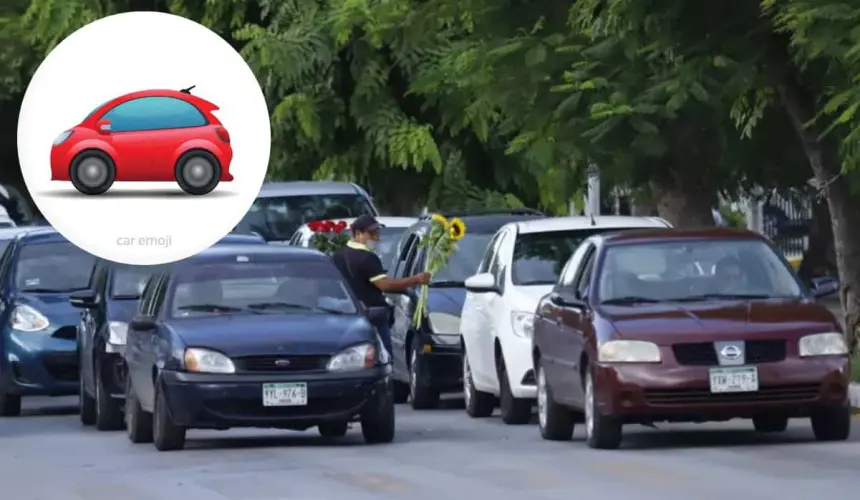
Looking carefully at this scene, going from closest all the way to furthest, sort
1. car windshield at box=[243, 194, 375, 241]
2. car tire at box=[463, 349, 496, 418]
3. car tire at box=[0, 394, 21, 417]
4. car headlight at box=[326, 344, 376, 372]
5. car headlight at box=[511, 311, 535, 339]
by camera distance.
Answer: car headlight at box=[326, 344, 376, 372], car headlight at box=[511, 311, 535, 339], car tire at box=[463, 349, 496, 418], car tire at box=[0, 394, 21, 417], car windshield at box=[243, 194, 375, 241]

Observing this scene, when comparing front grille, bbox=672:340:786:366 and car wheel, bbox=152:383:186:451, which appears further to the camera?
car wheel, bbox=152:383:186:451

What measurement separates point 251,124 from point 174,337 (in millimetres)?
4705

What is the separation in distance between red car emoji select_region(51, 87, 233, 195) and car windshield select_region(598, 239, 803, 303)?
4.02 meters

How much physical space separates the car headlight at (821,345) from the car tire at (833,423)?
17.2 inches

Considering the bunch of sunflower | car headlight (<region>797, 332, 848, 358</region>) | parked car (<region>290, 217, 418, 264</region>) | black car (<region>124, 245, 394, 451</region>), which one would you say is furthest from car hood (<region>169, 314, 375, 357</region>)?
parked car (<region>290, 217, 418, 264</region>)

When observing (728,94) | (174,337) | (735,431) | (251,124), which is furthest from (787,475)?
(251,124)

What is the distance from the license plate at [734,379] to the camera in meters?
16.7

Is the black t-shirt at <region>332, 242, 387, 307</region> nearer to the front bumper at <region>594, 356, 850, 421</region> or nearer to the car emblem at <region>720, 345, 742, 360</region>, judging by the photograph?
the front bumper at <region>594, 356, 850, 421</region>

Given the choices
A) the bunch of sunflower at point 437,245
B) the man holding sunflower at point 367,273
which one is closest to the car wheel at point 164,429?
the man holding sunflower at point 367,273

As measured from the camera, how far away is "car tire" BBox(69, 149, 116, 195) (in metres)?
20.0

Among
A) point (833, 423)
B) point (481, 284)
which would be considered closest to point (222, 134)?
point (481, 284)

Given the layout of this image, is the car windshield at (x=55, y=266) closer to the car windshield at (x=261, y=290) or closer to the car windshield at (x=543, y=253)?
the car windshield at (x=543, y=253)

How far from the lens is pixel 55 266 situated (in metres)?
24.7

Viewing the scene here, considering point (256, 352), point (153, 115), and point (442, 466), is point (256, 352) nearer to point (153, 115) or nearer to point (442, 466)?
point (442, 466)
